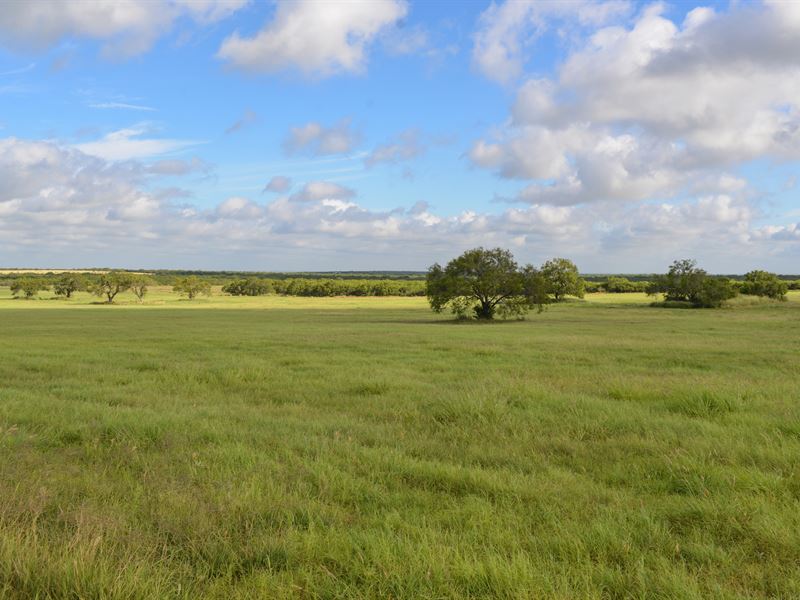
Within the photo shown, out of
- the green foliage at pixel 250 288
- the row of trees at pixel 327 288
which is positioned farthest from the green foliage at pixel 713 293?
the green foliage at pixel 250 288

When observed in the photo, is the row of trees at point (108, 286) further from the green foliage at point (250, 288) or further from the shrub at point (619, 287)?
the shrub at point (619, 287)

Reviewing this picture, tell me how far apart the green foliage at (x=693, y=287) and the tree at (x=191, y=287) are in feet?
322

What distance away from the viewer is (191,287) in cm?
13188

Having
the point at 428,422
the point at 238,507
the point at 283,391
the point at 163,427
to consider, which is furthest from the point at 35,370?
the point at 238,507

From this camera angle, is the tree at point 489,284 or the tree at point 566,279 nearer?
the tree at point 489,284

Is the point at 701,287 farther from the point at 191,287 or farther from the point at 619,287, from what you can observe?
the point at 191,287

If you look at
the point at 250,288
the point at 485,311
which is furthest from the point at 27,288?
the point at 485,311

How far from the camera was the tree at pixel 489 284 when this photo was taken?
181 ft

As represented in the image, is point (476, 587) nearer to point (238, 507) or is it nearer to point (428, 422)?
point (238, 507)

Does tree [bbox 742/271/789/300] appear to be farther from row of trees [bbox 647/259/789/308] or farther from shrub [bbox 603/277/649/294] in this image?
shrub [bbox 603/277/649/294]

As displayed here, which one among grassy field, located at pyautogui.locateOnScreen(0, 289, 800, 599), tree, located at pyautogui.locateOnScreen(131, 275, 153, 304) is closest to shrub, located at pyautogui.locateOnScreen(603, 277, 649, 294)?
tree, located at pyautogui.locateOnScreen(131, 275, 153, 304)

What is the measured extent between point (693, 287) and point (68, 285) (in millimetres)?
131570

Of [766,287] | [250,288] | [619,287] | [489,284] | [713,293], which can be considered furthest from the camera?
[250,288]

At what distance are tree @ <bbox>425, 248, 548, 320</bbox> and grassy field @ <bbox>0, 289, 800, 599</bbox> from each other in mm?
41681
